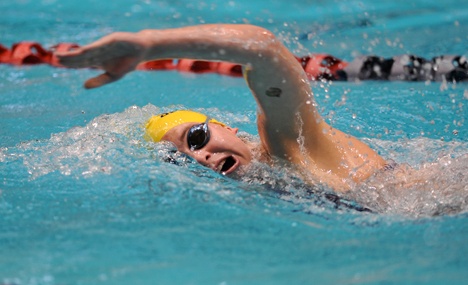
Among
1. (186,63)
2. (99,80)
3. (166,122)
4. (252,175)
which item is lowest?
(186,63)

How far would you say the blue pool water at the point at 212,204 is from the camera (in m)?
1.81

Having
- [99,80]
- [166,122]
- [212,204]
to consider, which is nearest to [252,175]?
[212,204]

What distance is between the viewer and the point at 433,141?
3213 millimetres

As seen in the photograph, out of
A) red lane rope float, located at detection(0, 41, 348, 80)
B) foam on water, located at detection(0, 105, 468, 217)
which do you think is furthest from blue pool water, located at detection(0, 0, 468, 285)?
red lane rope float, located at detection(0, 41, 348, 80)

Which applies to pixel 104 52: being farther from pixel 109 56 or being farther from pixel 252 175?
pixel 252 175

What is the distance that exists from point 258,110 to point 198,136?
24 cm

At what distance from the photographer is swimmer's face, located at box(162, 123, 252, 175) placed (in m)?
2.41

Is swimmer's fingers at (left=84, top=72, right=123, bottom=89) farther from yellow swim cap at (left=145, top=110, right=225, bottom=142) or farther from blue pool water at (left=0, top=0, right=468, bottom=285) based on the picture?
yellow swim cap at (left=145, top=110, right=225, bottom=142)

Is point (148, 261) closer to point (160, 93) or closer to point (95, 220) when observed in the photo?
point (95, 220)

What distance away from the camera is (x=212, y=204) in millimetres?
2320

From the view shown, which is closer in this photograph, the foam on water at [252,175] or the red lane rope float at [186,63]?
the foam on water at [252,175]

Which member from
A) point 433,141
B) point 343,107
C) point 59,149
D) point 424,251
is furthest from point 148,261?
point 343,107

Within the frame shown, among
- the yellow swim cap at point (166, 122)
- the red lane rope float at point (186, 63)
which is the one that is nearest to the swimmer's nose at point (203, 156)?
the yellow swim cap at point (166, 122)

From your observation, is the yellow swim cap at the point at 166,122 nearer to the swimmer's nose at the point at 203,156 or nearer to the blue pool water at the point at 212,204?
the blue pool water at the point at 212,204
